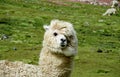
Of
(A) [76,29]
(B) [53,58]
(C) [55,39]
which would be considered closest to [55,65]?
(B) [53,58]

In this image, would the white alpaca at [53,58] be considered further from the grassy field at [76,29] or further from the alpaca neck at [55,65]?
the grassy field at [76,29]

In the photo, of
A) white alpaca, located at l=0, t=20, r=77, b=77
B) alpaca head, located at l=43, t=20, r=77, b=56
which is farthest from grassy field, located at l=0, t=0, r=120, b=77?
alpaca head, located at l=43, t=20, r=77, b=56

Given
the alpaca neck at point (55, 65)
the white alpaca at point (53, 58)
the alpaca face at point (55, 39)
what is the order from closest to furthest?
the alpaca face at point (55, 39) < the white alpaca at point (53, 58) < the alpaca neck at point (55, 65)

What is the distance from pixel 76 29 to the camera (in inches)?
1594

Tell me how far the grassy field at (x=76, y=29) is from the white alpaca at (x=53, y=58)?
30.3 feet

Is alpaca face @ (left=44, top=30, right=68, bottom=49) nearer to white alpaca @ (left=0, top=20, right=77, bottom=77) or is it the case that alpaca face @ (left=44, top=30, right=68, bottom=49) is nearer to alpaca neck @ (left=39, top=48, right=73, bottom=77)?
white alpaca @ (left=0, top=20, right=77, bottom=77)

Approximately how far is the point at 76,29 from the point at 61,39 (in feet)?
92.7

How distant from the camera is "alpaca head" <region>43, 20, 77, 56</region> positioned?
12391 millimetres

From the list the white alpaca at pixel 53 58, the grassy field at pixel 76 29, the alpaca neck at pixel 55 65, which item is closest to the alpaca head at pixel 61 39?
the white alpaca at pixel 53 58

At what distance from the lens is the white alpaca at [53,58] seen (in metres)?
12.5

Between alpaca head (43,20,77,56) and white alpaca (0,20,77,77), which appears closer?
alpaca head (43,20,77,56)

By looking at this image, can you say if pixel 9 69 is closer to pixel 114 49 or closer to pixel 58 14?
pixel 114 49

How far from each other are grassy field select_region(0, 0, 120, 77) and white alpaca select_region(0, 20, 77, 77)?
9.23 m

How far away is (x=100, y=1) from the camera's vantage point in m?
67.1
